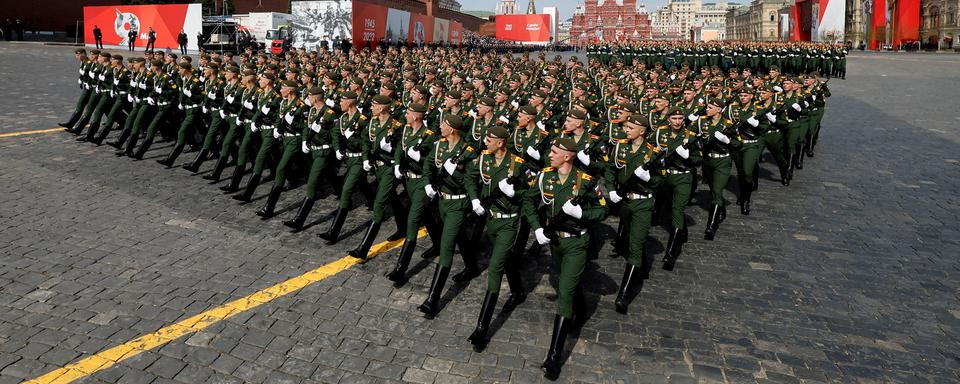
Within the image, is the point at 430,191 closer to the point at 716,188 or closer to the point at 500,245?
the point at 500,245

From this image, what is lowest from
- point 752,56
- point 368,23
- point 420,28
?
point 752,56

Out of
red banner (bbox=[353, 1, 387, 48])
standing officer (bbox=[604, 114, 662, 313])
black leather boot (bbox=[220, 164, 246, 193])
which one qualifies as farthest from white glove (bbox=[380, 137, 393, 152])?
red banner (bbox=[353, 1, 387, 48])

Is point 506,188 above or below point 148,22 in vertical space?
below

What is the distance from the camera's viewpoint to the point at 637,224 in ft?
22.9

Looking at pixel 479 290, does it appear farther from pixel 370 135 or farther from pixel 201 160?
pixel 201 160

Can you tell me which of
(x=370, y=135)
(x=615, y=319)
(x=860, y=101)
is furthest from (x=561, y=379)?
(x=860, y=101)

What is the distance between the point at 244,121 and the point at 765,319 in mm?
8158

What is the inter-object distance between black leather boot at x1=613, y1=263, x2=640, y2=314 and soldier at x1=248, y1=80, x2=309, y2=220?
4.95 meters

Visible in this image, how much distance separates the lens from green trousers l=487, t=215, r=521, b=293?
19.4 feet

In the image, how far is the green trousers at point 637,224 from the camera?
687cm

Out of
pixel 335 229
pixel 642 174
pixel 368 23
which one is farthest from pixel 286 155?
pixel 368 23

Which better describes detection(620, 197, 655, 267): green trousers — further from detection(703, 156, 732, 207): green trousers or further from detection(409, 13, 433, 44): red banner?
detection(409, 13, 433, 44): red banner

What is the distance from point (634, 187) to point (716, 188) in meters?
2.51

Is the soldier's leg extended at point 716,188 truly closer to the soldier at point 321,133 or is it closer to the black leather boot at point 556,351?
the black leather boot at point 556,351
